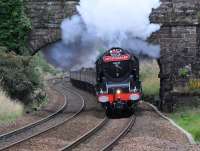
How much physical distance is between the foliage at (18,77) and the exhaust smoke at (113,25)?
2.84m

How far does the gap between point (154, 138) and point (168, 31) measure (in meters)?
13.4

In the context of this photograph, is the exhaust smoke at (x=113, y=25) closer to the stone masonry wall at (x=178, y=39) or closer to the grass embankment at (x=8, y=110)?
the stone masonry wall at (x=178, y=39)

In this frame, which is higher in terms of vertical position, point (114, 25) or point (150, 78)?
point (114, 25)

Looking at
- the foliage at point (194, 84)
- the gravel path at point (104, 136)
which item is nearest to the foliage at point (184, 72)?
the foliage at point (194, 84)

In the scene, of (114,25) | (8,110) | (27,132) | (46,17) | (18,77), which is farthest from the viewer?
(46,17)

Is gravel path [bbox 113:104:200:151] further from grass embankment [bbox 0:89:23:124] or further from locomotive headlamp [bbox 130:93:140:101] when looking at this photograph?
grass embankment [bbox 0:89:23:124]

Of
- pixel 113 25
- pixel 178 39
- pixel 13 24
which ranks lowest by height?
pixel 178 39

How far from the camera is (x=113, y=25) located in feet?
88.7

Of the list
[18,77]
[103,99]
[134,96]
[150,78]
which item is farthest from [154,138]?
[150,78]

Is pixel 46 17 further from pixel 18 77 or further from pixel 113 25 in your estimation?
pixel 18 77

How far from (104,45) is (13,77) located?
4708mm

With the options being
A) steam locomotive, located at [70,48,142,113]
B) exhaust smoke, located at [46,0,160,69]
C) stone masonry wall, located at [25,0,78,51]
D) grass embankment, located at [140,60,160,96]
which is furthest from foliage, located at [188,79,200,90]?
grass embankment, located at [140,60,160,96]

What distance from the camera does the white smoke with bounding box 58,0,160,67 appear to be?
27094 mm

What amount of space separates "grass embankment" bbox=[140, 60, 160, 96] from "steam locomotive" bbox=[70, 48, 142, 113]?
1144 centimetres
